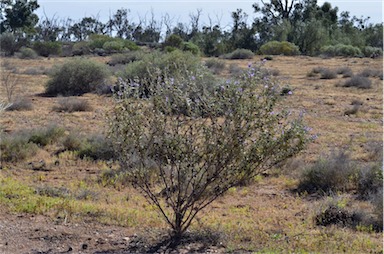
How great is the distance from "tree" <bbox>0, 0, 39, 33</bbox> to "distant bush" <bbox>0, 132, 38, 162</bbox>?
47.3 m

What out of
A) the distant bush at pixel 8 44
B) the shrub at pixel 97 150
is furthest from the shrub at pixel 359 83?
the distant bush at pixel 8 44

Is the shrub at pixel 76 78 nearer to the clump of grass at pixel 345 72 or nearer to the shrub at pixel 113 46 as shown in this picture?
the clump of grass at pixel 345 72

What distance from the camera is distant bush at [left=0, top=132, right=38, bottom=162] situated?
33.0 feet

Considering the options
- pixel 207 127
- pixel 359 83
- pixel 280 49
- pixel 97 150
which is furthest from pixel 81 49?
pixel 207 127

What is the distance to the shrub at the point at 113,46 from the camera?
46494 mm

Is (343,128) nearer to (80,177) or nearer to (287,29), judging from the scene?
(80,177)

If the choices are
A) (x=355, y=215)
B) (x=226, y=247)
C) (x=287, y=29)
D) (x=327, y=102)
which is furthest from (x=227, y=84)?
(x=287, y=29)

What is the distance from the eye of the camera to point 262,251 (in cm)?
504

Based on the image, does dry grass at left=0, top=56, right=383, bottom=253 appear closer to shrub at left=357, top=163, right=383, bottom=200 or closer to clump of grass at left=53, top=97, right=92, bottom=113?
clump of grass at left=53, top=97, right=92, bottom=113

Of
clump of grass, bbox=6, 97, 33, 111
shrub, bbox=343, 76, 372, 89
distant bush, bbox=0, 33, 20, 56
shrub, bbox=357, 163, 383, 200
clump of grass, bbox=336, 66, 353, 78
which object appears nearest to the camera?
shrub, bbox=357, 163, 383, 200

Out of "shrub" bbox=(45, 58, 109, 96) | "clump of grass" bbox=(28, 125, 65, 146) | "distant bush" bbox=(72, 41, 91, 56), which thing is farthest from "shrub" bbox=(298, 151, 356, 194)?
"distant bush" bbox=(72, 41, 91, 56)

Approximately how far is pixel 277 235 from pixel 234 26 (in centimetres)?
5754

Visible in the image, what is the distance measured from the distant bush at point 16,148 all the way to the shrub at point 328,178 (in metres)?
5.09

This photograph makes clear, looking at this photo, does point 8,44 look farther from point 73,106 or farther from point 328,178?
point 328,178
